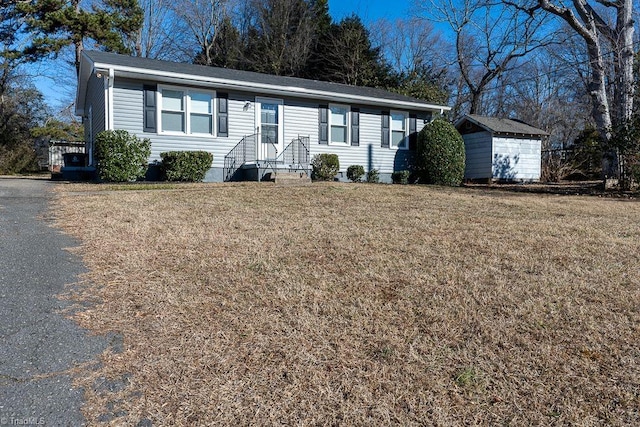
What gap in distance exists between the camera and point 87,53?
485 inches

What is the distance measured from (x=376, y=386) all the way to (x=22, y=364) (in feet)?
5.93

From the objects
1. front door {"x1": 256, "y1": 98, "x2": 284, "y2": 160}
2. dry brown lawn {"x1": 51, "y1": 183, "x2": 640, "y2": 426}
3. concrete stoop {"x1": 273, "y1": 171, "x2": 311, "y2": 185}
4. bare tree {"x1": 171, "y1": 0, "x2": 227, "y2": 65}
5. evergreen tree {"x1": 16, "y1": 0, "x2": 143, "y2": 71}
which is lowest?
dry brown lawn {"x1": 51, "y1": 183, "x2": 640, "y2": 426}

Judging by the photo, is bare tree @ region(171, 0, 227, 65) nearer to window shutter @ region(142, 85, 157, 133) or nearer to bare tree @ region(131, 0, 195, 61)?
bare tree @ region(131, 0, 195, 61)

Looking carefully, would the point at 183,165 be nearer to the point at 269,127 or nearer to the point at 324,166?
the point at 269,127

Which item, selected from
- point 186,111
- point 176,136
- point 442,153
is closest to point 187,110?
point 186,111

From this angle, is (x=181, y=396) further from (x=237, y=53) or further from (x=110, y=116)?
(x=237, y=53)

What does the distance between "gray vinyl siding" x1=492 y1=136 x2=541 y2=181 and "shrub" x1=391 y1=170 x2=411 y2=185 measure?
3948 mm

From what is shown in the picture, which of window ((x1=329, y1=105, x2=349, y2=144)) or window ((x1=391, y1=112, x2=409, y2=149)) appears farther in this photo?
window ((x1=391, y1=112, x2=409, y2=149))

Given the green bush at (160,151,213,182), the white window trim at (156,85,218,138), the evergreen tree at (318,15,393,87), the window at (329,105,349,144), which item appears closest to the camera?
the green bush at (160,151,213,182)

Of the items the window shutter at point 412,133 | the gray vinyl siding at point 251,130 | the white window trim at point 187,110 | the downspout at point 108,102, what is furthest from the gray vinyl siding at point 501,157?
the downspout at point 108,102

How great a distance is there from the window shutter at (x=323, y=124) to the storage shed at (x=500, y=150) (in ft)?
21.3

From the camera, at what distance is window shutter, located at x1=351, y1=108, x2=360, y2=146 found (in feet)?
47.4

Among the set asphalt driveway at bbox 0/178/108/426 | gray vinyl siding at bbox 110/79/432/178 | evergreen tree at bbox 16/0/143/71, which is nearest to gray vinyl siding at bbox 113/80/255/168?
gray vinyl siding at bbox 110/79/432/178

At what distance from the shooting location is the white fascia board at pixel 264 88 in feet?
35.9
